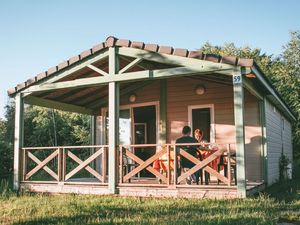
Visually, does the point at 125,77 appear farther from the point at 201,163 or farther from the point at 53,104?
the point at 53,104

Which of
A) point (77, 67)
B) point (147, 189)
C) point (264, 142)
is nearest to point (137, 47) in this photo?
point (77, 67)

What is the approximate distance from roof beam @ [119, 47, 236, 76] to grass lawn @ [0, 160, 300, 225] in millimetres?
2504

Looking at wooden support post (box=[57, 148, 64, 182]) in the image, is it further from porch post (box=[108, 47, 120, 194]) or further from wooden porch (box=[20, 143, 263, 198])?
porch post (box=[108, 47, 120, 194])

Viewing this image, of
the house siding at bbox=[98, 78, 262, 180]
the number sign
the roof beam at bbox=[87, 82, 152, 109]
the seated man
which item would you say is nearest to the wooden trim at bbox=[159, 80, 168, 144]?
the house siding at bbox=[98, 78, 262, 180]

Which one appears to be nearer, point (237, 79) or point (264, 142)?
point (237, 79)

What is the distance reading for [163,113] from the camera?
1085 centimetres

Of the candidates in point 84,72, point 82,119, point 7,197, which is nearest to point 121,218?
point 7,197

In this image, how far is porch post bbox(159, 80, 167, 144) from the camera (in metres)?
10.7

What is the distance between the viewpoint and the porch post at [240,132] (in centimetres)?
689

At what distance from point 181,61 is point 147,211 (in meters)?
3.24

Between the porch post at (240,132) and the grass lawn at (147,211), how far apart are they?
0.34m

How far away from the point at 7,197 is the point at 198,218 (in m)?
4.72

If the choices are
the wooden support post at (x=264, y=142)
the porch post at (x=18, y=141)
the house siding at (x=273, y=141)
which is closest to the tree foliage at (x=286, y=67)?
the house siding at (x=273, y=141)

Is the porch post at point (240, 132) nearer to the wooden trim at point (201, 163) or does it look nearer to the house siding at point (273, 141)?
the wooden trim at point (201, 163)
